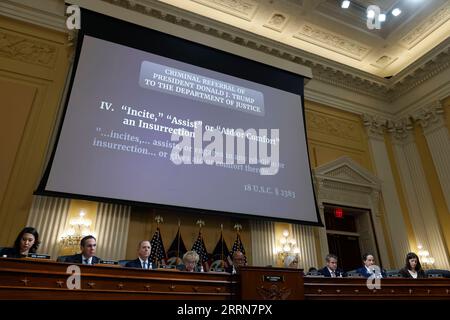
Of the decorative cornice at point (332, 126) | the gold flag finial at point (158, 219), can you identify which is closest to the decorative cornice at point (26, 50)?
the gold flag finial at point (158, 219)

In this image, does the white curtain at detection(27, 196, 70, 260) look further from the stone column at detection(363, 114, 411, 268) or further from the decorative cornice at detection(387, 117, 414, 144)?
the decorative cornice at detection(387, 117, 414, 144)

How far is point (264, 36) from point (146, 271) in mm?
5882

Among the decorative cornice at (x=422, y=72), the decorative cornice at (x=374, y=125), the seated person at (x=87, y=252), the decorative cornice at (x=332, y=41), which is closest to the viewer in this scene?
the seated person at (x=87, y=252)

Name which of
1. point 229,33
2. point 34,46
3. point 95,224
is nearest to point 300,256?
point 95,224

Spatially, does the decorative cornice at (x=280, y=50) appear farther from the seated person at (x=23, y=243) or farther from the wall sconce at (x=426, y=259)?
the seated person at (x=23, y=243)

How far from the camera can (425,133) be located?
7.51 metres

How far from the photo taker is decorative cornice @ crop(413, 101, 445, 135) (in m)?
7.25

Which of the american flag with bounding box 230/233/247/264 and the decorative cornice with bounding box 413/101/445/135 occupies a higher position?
the decorative cornice with bounding box 413/101/445/135

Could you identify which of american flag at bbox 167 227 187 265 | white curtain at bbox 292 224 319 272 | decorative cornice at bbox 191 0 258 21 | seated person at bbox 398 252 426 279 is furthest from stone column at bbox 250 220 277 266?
decorative cornice at bbox 191 0 258 21

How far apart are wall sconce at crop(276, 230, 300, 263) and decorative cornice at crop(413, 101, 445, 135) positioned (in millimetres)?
4282

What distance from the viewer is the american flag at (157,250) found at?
4668 millimetres

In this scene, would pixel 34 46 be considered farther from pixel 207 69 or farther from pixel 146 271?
pixel 146 271

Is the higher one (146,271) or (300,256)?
(300,256)

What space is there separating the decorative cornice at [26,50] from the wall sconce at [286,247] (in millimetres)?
4649
